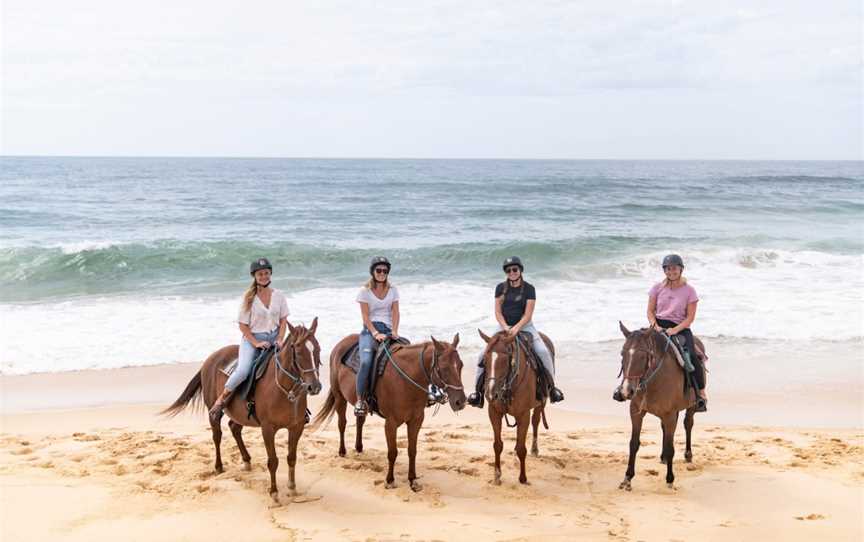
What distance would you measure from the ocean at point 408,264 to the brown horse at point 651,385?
509 centimetres

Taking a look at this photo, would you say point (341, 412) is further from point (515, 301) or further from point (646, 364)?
point (646, 364)

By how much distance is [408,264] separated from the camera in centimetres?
2405

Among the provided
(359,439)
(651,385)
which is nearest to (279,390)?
(359,439)

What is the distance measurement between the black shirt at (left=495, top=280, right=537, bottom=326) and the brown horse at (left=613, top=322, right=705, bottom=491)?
1112 mm

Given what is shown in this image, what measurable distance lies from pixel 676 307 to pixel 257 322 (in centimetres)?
428

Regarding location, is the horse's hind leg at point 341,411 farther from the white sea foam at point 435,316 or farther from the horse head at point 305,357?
the white sea foam at point 435,316

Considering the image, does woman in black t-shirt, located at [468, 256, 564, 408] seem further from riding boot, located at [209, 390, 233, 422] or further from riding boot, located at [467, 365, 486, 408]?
riding boot, located at [209, 390, 233, 422]

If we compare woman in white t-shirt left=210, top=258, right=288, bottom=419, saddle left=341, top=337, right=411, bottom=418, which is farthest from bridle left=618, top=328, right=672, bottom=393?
woman in white t-shirt left=210, top=258, right=288, bottom=419

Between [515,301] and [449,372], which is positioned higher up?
[515,301]

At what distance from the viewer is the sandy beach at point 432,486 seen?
260 inches

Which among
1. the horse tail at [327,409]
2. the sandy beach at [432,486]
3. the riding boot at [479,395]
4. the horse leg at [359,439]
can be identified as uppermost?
the riding boot at [479,395]

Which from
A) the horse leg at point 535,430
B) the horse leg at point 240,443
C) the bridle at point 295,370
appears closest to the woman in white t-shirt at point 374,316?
the bridle at point 295,370

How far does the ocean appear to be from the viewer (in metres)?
14.4

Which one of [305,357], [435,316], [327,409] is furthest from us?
[435,316]
